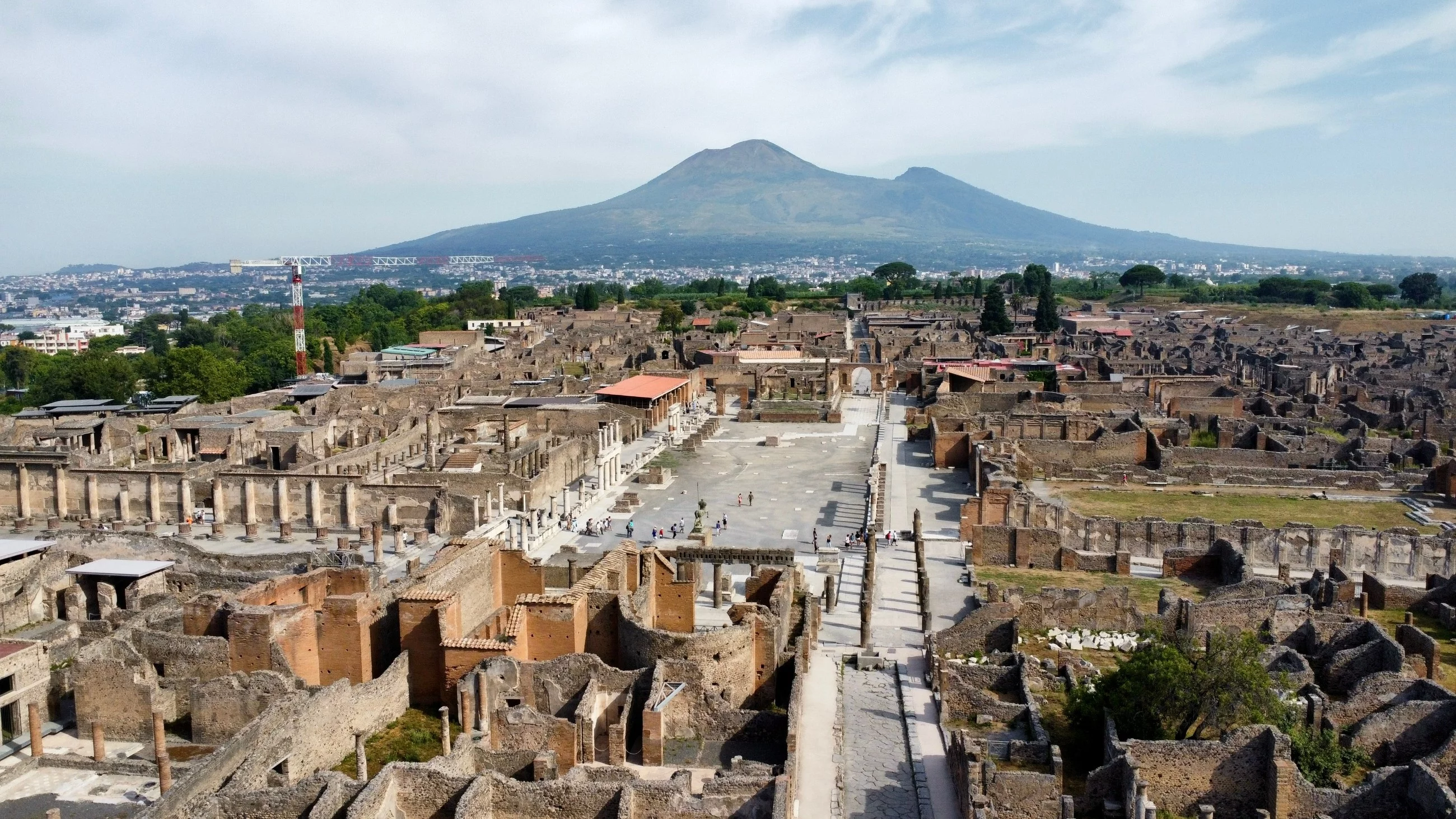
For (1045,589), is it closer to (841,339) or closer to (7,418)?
(7,418)

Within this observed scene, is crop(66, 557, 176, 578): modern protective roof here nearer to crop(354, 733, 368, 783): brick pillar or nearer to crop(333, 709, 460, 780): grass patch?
crop(333, 709, 460, 780): grass patch

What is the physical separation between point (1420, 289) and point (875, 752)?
17692 centimetres

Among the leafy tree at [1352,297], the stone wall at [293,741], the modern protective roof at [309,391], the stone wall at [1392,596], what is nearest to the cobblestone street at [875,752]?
the stone wall at [293,741]

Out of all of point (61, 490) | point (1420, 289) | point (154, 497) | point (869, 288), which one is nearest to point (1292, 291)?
point (1420, 289)

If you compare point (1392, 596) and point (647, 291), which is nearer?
point (1392, 596)

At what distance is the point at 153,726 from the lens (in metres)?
21.8

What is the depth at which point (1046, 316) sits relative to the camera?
383 feet

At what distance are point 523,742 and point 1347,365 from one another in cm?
8494

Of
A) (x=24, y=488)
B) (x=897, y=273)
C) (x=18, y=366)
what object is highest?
(x=897, y=273)

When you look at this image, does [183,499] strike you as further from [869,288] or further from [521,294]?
[869,288]

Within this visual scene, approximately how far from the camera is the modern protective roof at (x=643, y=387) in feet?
217

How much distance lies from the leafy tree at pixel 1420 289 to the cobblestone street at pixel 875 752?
173 metres

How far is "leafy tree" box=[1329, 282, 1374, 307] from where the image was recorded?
494 ft

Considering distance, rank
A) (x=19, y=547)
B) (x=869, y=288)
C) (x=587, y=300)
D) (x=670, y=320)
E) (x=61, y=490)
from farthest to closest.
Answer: (x=869, y=288), (x=587, y=300), (x=670, y=320), (x=61, y=490), (x=19, y=547)
